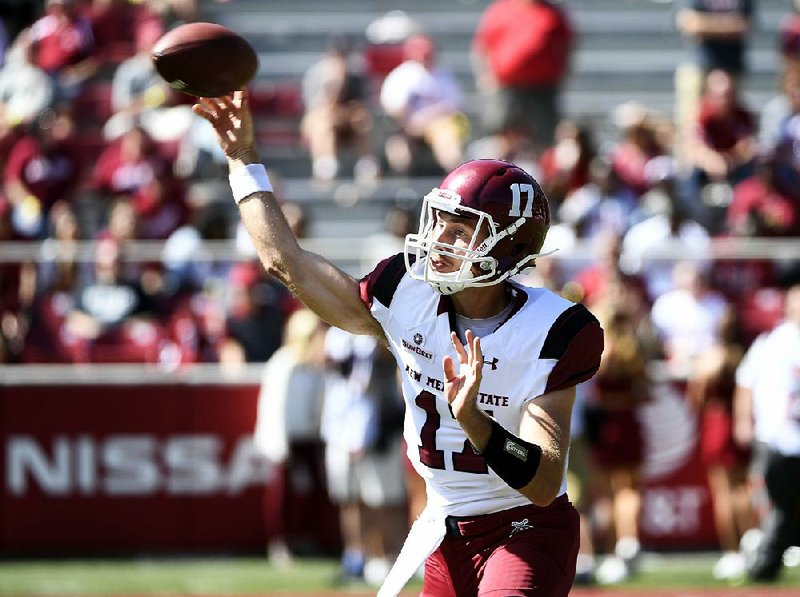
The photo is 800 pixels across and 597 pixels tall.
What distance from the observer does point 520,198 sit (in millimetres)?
4215

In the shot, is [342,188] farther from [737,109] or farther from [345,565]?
[345,565]

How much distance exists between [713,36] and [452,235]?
809 cm

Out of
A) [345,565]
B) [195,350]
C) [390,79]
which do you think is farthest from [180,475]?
[390,79]

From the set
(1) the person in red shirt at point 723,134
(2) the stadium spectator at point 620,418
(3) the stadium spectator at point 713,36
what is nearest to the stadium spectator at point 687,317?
(2) the stadium spectator at point 620,418

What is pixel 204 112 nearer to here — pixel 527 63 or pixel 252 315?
pixel 252 315

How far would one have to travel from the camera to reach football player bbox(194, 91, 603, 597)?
4.08 metres

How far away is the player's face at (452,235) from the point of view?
4.17 metres

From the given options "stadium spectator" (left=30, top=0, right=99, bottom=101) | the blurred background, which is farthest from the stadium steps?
the blurred background

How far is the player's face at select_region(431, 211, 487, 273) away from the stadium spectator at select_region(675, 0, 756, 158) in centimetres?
755

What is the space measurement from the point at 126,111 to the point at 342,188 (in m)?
1.80

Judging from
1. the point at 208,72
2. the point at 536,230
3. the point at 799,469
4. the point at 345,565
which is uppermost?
the point at 208,72

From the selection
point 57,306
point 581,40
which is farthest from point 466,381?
point 581,40

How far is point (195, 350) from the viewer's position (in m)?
9.81

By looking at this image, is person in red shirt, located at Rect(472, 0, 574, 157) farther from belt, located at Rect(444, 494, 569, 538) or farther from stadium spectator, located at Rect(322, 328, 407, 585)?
belt, located at Rect(444, 494, 569, 538)
